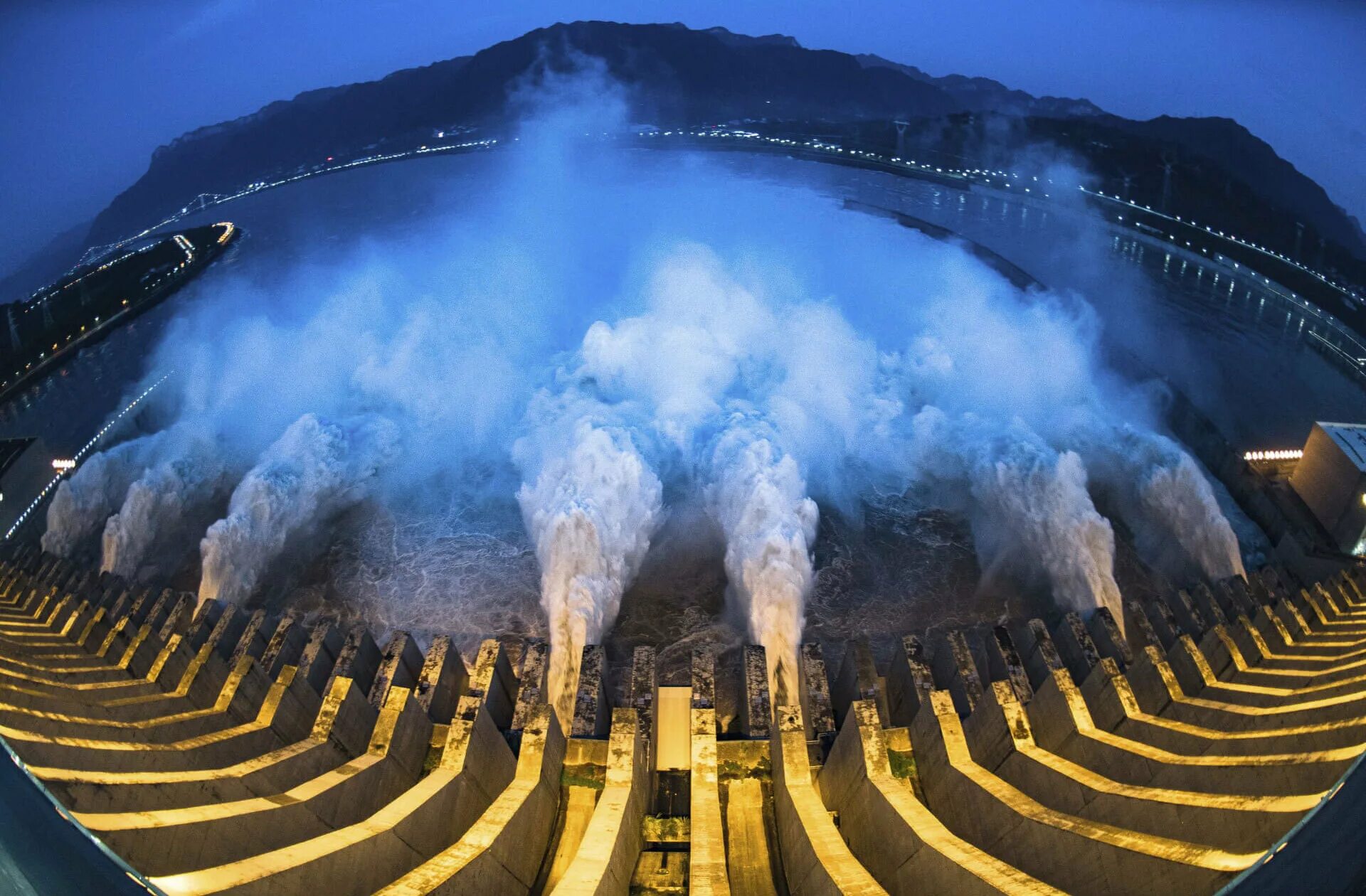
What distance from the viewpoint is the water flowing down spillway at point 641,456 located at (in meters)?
16.9

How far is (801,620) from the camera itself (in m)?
15.7

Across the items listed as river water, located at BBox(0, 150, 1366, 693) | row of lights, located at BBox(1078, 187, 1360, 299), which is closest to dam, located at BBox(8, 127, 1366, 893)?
river water, located at BBox(0, 150, 1366, 693)

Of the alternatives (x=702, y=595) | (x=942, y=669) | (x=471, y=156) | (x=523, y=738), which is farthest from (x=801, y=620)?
(x=471, y=156)

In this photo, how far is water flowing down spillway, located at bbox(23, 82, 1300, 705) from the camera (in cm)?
1691

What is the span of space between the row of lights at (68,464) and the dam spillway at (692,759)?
5734 mm

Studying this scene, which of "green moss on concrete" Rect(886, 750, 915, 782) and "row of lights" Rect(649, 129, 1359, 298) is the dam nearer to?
"green moss on concrete" Rect(886, 750, 915, 782)

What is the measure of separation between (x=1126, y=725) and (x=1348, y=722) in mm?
2424

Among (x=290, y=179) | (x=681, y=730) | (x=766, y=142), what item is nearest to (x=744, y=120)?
(x=766, y=142)

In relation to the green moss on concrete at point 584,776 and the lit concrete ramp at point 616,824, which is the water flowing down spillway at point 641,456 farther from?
the lit concrete ramp at point 616,824

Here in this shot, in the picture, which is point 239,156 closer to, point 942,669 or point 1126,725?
point 942,669

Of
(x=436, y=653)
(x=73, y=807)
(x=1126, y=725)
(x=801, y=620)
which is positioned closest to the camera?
(x=73, y=807)

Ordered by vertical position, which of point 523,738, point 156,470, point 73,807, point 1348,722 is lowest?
point 156,470

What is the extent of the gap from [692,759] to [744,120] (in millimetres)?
58317

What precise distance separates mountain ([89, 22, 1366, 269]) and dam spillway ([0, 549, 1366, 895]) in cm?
2175
